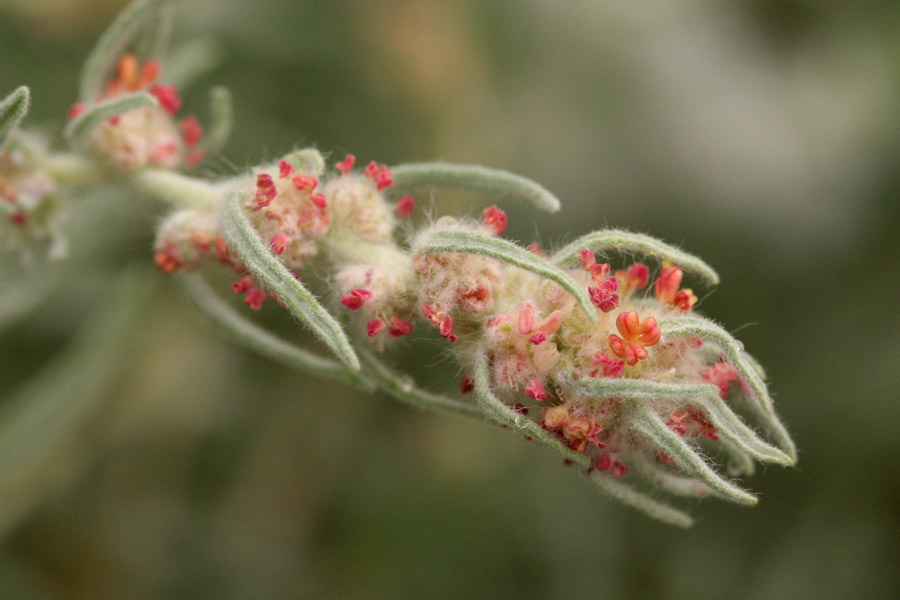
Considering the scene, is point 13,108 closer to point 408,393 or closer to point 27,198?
point 27,198

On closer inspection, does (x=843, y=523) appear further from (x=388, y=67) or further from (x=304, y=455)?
(x=388, y=67)

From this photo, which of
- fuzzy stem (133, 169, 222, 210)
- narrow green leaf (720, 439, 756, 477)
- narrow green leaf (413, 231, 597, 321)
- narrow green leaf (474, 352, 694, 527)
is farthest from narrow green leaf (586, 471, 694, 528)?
fuzzy stem (133, 169, 222, 210)

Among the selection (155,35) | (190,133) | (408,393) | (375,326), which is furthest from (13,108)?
(408,393)

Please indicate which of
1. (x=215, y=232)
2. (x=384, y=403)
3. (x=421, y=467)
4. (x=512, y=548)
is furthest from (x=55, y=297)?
(x=512, y=548)

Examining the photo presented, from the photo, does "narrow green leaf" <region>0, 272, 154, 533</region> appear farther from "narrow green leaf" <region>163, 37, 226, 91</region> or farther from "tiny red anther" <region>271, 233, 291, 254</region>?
"tiny red anther" <region>271, 233, 291, 254</region>

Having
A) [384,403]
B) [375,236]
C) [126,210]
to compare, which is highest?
[375,236]

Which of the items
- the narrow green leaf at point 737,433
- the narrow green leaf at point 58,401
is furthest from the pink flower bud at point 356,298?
the narrow green leaf at point 58,401

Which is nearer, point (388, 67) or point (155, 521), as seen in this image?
point (155, 521)
